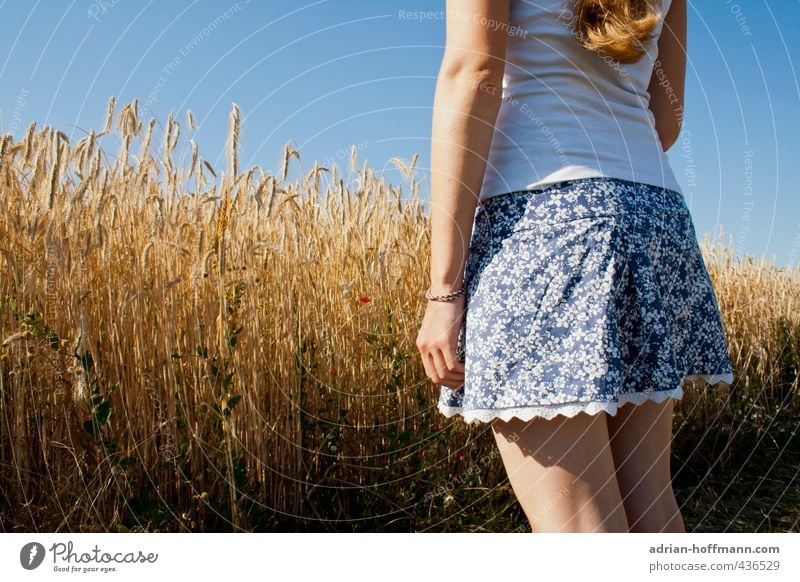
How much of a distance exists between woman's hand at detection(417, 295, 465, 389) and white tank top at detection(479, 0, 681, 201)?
18 centimetres

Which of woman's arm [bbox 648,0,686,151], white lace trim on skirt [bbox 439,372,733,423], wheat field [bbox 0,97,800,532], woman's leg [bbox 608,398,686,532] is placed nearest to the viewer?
white lace trim on skirt [bbox 439,372,733,423]

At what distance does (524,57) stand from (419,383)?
1.57 metres

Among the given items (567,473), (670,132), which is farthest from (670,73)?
(567,473)

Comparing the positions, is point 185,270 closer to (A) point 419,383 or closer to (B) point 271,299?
(B) point 271,299

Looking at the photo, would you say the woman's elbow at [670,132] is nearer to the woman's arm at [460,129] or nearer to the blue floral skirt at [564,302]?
the blue floral skirt at [564,302]

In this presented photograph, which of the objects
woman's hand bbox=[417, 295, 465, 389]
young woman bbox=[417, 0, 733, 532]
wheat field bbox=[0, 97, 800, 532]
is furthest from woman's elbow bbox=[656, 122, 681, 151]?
wheat field bbox=[0, 97, 800, 532]

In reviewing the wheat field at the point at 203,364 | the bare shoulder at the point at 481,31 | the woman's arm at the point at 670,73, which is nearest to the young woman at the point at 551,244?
the bare shoulder at the point at 481,31

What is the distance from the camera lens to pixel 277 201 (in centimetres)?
229

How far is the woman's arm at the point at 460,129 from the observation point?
39.9 inches

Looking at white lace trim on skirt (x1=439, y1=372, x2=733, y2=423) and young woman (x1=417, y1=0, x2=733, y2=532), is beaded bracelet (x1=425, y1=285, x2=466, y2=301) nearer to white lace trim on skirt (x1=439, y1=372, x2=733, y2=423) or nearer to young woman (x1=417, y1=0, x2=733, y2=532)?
young woman (x1=417, y1=0, x2=733, y2=532)

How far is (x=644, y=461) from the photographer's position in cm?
119

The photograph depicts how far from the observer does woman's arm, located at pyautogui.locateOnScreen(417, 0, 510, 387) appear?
1014 mm

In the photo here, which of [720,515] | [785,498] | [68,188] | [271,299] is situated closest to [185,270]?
[271,299]

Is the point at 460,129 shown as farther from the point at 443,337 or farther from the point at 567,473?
the point at 567,473
